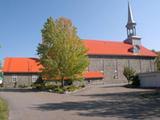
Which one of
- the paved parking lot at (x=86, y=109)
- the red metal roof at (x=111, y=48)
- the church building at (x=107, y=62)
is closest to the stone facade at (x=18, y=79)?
the church building at (x=107, y=62)

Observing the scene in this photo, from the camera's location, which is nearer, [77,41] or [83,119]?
[83,119]

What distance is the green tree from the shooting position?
4166cm

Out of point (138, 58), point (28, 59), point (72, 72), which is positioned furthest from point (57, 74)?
point (138, 58)

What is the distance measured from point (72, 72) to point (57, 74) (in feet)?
7.89

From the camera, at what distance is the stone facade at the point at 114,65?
6631 cm

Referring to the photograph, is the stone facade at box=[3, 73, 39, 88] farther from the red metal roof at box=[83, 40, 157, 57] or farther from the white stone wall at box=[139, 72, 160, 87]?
the white stone wall at box=[139, 72, 160, 87]

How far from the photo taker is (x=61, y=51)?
4191cm

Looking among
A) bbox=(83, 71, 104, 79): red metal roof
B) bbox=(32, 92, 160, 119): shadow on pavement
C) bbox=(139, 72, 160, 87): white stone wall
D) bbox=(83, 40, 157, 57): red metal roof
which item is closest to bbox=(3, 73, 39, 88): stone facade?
bbox=(83, 71, 104, 79): red metal roof

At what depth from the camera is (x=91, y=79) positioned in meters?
61.2

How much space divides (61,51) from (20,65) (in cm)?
2306

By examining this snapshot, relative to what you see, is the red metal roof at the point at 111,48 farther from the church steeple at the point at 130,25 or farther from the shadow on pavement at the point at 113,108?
the shadow on pavement at the point at 113,108

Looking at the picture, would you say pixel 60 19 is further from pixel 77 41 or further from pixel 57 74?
pixel 57 74

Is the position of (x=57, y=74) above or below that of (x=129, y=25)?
below

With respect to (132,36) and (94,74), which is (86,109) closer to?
(94,74)
